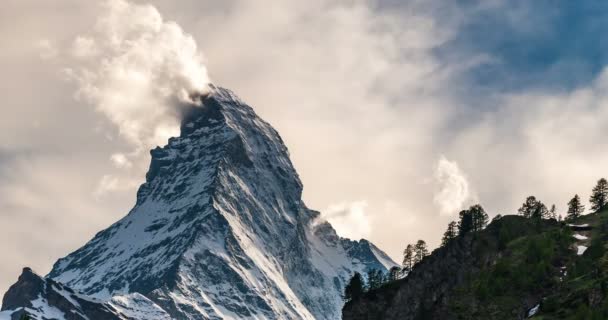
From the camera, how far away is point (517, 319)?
19688 centimetres

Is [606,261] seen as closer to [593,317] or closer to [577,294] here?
[577,294]

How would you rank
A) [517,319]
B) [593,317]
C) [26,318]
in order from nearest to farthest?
[593,317] → [26,318] → [517,319]

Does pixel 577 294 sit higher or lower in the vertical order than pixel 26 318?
lower

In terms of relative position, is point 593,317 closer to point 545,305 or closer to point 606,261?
point 545,305

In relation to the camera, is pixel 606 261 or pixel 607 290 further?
pixel 606 261

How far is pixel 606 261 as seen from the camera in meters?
198

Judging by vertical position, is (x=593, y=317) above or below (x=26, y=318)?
below

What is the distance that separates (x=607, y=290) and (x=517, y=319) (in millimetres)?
23078

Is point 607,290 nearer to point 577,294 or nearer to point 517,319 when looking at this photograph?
point 577,294

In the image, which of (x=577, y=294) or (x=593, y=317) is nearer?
(x=593, y=317)

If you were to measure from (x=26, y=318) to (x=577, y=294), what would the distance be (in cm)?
9293

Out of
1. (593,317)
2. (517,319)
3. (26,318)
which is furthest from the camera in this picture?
(517,319)

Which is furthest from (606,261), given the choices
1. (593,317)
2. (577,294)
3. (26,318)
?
(26,318)

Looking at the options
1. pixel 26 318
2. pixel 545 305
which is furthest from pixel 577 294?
pixel 26 318
